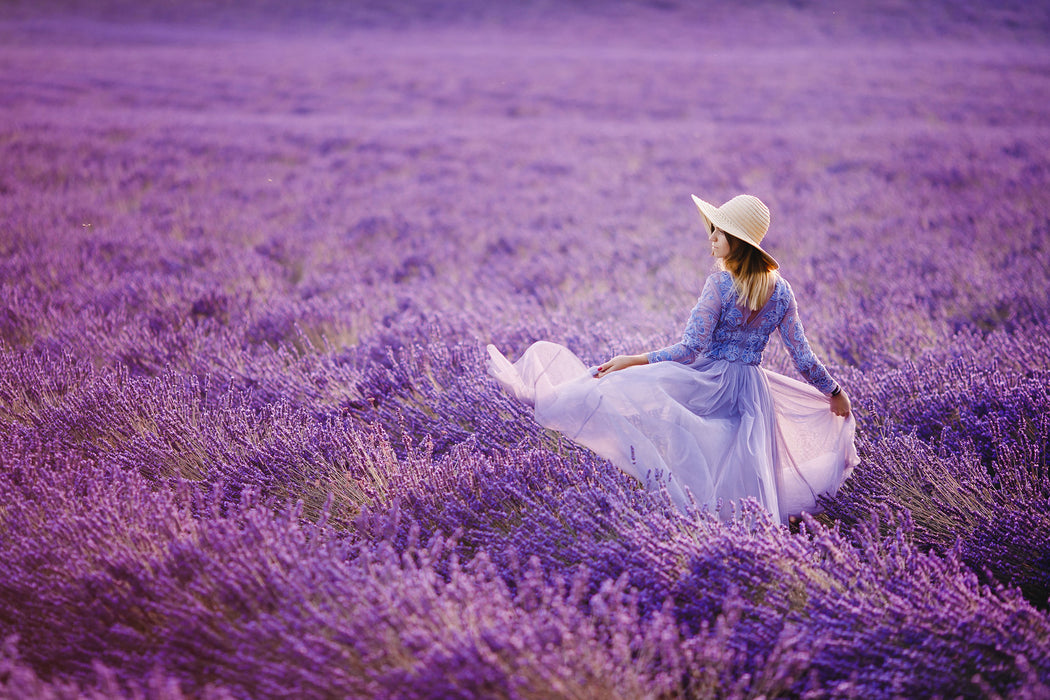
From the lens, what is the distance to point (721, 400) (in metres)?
1.83

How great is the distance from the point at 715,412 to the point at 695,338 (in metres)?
0.27

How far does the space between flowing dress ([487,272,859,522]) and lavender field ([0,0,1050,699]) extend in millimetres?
112

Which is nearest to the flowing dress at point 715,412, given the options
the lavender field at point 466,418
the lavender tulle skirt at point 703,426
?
the lavender tulle skirt at point 703,426

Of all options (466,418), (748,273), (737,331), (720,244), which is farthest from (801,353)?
(466,418)

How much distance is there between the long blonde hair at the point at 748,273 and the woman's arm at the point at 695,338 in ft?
0.21

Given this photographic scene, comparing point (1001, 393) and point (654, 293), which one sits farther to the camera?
point (654, 293)

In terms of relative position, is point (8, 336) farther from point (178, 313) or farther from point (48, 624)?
point (48, 624)

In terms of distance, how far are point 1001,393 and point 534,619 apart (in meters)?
1.98

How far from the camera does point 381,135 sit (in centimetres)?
849

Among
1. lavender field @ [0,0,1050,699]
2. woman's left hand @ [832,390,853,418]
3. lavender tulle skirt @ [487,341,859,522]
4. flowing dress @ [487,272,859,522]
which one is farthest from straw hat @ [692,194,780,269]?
lavender field @ [0,0,1050,699]

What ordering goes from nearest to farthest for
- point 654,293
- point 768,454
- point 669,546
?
1. point 669,546
2. point 768,454
3. point 654,293

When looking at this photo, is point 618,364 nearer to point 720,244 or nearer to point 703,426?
point 703,426

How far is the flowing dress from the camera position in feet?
5.58

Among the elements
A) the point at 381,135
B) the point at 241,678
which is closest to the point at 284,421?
the point at 241,678
